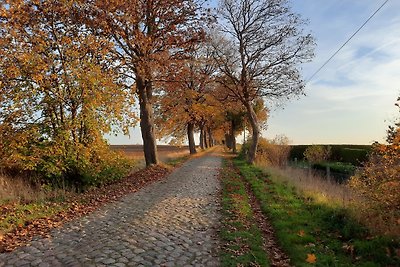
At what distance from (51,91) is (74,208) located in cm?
511

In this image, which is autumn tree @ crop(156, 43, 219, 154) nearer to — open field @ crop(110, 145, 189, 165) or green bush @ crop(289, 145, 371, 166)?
open field @ crop(110, 145, 189, 165)

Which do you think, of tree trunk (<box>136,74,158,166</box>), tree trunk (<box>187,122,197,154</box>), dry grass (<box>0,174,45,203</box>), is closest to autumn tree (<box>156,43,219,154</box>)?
tree trunk (<box>187,122,197,154</box>)

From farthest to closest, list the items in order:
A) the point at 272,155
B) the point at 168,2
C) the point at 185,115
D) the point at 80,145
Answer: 1. the point at 185,115
2. the point at 272,155
3. the point at 168,2
4. the point at 80,145

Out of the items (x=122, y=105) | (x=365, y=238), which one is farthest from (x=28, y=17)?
(x=365, y=238)

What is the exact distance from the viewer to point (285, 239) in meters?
7.86

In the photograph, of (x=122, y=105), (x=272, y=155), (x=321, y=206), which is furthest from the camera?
(x=272, y=155)

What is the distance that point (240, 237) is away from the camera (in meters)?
7.96

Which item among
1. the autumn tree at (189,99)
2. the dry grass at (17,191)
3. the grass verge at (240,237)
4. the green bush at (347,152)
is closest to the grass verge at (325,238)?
the grass verge at (240,237)

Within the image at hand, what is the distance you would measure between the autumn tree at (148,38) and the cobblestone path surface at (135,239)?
362 inches

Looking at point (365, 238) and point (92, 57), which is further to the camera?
point (92, 57)

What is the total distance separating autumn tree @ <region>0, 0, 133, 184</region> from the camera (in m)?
12.9

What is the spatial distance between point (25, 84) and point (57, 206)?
483cm

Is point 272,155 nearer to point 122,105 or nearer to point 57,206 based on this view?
point 122,105

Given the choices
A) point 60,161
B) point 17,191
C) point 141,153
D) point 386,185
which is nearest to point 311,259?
point 386,185
